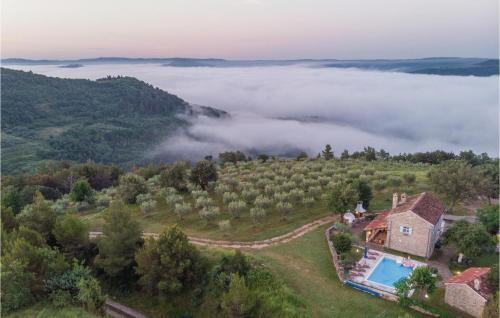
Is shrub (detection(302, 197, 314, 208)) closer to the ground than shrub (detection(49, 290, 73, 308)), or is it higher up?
higher up

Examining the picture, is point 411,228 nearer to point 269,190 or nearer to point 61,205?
point 269,190

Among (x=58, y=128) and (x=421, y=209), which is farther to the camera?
(x=58, y=128)

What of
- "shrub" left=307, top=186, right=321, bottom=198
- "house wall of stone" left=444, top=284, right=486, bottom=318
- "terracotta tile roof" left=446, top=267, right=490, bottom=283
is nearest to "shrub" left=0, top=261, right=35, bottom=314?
"house wall of stone" left=444, top=284, right=486, bottom=318

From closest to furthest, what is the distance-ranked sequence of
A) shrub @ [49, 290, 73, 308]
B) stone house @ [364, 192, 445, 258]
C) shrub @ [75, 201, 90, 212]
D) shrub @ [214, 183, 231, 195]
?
shrub @ [49, 290, 73, 308] → stone house @ [364, 192, 445, 258] → shrub @ [214, 183, 231, 195] → shrub @ [75, 201, 90, 212]

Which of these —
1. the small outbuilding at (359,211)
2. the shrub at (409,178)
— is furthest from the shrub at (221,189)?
the shrub at (409,178)

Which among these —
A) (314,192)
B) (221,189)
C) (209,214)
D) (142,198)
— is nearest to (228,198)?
(221,189)

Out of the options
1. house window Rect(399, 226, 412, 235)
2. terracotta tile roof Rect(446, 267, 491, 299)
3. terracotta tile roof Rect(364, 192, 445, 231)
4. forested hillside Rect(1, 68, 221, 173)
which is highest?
terracotta tile roof Rect(364, 192, 445, 231)

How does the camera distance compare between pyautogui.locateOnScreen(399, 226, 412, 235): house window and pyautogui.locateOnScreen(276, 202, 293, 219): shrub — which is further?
pyautogui.locateOnScreen(276, 202, 293, 219): shrub

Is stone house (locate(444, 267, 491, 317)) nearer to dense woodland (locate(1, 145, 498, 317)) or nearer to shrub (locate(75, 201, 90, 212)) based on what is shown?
dense woodland (locate(1, 145, 498, 317))
